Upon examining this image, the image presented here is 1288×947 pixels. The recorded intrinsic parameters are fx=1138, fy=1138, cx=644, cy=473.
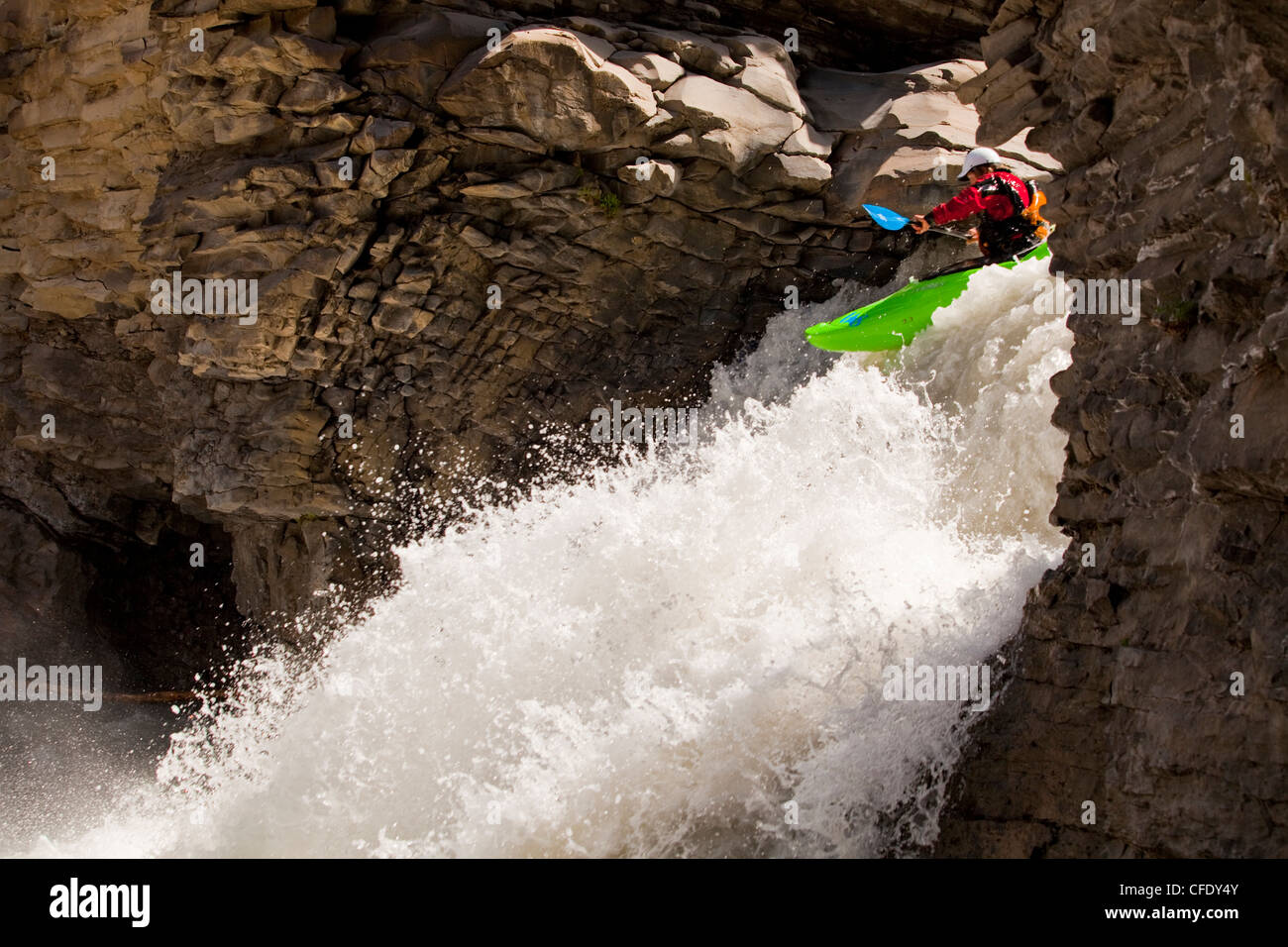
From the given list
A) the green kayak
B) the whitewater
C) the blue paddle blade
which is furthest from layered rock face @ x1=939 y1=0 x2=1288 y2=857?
the green kayak

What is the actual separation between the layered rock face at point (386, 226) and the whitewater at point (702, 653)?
4.27 feet

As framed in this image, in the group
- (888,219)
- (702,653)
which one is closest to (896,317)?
(888,219)

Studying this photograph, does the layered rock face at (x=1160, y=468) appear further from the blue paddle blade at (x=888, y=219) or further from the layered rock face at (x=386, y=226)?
the layered rock face at (x=386, y=226)

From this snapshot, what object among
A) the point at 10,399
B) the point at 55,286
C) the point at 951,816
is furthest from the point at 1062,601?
the point at 10,399

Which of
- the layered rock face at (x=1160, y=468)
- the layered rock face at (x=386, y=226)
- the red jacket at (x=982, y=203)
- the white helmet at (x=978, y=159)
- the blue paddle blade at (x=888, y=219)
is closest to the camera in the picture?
the layered rock face at (x=1160, y=468)

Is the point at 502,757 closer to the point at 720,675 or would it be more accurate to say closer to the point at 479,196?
the point at 720,675

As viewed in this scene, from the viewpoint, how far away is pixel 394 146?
27.5 ft

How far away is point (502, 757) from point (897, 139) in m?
6.23

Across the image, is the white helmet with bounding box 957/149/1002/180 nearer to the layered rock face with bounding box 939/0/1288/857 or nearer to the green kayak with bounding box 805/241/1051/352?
the green kayak with bounding box 805/241/1051/352

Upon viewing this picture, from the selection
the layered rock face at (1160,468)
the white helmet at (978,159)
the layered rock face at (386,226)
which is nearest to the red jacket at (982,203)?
the white helmet at (978,159)

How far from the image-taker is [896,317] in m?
8.34

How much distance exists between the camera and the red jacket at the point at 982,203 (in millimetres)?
7641

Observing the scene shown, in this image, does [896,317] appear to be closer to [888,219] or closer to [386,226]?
[888,219]

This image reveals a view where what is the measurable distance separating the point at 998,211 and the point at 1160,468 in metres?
4.35
